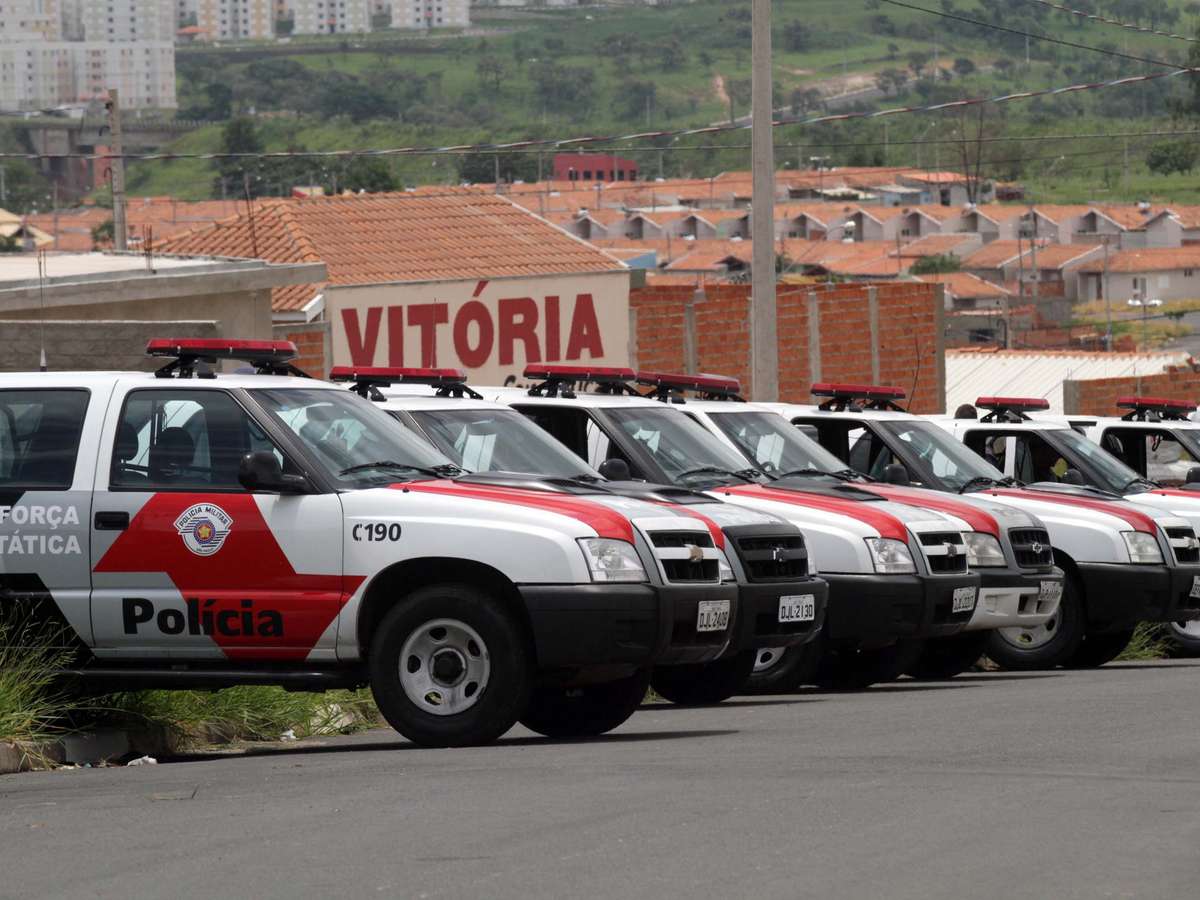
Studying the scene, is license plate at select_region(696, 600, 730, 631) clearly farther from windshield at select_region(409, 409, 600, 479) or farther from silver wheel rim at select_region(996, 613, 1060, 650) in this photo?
silver wheel rim at select_region(996, 613, 1060, 650)

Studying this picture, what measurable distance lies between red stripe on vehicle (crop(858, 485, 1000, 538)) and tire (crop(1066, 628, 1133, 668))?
8.99ft

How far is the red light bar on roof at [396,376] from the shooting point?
14.2 metres

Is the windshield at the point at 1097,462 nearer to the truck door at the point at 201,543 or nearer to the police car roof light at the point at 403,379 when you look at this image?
the police car roof light at the point at 403,379

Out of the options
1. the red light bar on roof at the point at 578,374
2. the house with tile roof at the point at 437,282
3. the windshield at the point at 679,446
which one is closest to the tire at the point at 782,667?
the windshield at the point at 679,446

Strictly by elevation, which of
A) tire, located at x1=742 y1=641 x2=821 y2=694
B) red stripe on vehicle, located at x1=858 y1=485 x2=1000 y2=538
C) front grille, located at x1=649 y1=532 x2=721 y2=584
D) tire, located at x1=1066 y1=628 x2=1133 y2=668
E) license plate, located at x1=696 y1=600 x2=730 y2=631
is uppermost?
front grille, located at x1=649 y1=532 x2=721 y2=584

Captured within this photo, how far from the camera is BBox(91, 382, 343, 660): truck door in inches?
424

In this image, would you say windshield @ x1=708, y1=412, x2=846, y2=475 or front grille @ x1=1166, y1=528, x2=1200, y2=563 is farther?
front grille @ x1=1166, y1=528, x2=1200, y2=563

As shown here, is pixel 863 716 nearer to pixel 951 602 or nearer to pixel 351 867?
pixel 951 602

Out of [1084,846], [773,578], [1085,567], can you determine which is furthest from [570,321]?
[1084,846]

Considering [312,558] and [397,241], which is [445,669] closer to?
[312,558]

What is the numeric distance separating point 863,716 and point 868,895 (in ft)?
18.0

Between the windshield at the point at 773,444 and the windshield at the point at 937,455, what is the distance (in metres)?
1.15

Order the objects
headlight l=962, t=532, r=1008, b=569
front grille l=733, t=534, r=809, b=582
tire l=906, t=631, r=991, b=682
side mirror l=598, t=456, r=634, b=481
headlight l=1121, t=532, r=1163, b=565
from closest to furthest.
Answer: front grille l=733, t=534, r=809, b=582 → side mirror l=598, t=456, r=634, b=481 → headlight l=962, t=532, r=1008, b=569 → tire l=906, t=631, r=991, b=682 → headlight l=1121, t=532, r=1163, b=565

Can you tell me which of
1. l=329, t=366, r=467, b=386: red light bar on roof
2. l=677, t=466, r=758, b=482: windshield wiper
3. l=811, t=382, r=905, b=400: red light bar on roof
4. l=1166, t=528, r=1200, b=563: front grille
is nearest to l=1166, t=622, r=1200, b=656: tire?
l=1166, t=528, r=1200, b=563: front grille
